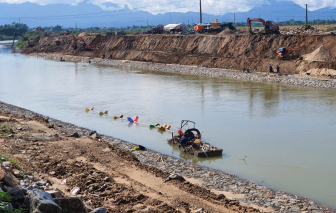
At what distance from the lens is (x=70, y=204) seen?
6.70 metres

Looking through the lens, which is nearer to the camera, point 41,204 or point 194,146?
point 41,204

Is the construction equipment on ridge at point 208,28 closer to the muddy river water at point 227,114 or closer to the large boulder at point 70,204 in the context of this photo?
the muddy river water at point 227,114

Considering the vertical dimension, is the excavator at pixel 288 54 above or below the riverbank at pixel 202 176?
above

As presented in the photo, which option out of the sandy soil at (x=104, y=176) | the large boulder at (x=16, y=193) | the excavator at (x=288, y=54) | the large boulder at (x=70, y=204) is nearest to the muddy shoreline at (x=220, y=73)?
the excavator at (x=288, y=54)

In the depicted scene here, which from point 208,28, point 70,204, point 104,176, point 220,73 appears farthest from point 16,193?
point 208,28

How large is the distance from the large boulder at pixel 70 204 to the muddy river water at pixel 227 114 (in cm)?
637

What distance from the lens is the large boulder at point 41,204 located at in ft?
20.5

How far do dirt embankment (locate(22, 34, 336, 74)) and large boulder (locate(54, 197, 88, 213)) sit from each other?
2891 centimetres

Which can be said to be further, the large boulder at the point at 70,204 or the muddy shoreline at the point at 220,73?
the muddy shoreline at the point at 220,73

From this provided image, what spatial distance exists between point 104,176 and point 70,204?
3.28m

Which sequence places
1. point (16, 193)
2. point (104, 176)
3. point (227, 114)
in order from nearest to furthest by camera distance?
1. point (16, 193)
2. point (104, 176)
3. point (227, 114)

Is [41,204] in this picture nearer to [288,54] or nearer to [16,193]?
[16,193]

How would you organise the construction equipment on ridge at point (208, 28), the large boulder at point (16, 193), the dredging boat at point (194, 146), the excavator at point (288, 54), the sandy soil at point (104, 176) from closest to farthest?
the large boulder at point (16, 193) < the sandy soil at point (104, 176) < the dredging boat at point (194, 146) < the excavator at point (288, 54) < the construction equipment on ridge at point (208, 28)

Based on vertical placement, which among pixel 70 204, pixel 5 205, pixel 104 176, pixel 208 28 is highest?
pixel 208 28
